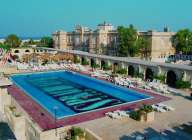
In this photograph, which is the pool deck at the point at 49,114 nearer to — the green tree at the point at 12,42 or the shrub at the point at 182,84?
the shrub at the point at 182,84

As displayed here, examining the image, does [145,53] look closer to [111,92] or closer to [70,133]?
[111,92]

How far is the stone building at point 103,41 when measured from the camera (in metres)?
46.8

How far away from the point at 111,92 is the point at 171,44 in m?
29.9

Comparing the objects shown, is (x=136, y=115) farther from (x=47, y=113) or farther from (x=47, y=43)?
(x=47, y=43)

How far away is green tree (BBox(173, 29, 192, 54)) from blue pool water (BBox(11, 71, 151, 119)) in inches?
969

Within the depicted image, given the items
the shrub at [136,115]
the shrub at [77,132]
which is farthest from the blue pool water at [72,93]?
the shrub at [136,115]

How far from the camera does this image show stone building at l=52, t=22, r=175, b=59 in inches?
1842

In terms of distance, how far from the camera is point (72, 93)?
25469mm

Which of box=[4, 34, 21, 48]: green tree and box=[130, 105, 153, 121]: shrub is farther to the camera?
box=[4, 34, 21, 48]: green tree

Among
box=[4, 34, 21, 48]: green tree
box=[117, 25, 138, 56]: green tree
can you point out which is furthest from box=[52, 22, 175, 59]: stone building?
box=[4, 34, 21, 48]: green tree

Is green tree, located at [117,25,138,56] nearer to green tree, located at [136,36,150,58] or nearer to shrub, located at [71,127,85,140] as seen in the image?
green tree, located at [136,36,150,58]

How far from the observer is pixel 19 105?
1966 cm

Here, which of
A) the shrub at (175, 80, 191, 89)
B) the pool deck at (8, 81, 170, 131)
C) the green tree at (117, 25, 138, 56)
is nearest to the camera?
the pool deck at (8, 81, 170, 131)

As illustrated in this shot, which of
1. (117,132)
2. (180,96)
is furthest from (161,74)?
(117,132)
